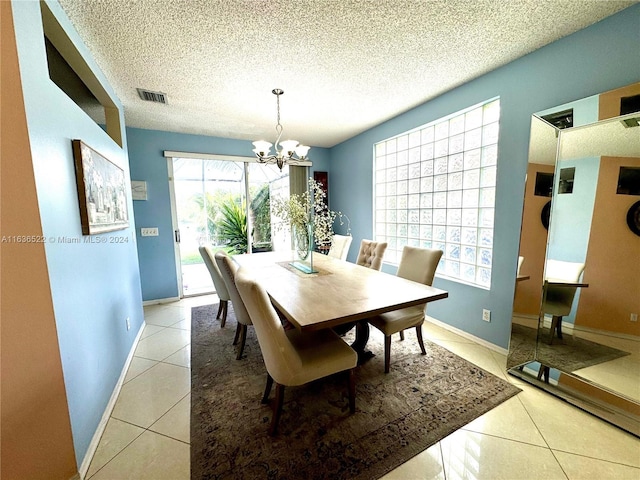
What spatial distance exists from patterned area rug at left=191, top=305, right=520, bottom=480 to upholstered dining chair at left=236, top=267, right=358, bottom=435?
0.15 m

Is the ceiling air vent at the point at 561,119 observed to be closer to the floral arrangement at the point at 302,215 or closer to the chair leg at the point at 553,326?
the chair leg at the point at 553,326

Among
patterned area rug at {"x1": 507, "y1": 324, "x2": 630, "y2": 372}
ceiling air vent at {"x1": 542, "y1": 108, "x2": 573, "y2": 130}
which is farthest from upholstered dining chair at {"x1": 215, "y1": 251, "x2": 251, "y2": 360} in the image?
ceiling air vent at {"x1": 542, "y1": 108, "x2": 573, "y2": 130}

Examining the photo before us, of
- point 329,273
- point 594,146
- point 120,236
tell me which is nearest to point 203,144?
point 120,236

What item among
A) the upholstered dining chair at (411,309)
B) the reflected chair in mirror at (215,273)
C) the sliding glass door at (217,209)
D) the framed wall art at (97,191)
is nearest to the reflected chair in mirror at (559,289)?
the upholstered dining chair at (411,309)

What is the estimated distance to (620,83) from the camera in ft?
5.20

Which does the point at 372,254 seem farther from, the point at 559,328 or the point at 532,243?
the point at 559,328

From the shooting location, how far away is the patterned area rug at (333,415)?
1278mm

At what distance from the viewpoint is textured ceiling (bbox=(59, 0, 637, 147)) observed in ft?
4.91

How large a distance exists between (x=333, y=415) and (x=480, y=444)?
0.84 m

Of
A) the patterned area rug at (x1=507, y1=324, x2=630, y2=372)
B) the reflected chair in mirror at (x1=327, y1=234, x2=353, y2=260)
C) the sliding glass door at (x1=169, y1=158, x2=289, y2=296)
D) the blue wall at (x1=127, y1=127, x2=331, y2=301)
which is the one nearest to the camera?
the patterned area rug at (x1=507, y1=324, x2=630, y2=372)

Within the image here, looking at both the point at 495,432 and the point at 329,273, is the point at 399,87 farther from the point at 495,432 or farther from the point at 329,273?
the point at 495,432

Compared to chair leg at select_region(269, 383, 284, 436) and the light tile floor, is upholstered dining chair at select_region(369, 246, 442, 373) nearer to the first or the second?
the light tile floor

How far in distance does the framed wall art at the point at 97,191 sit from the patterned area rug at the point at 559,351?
3254mm

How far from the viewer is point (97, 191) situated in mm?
1702
